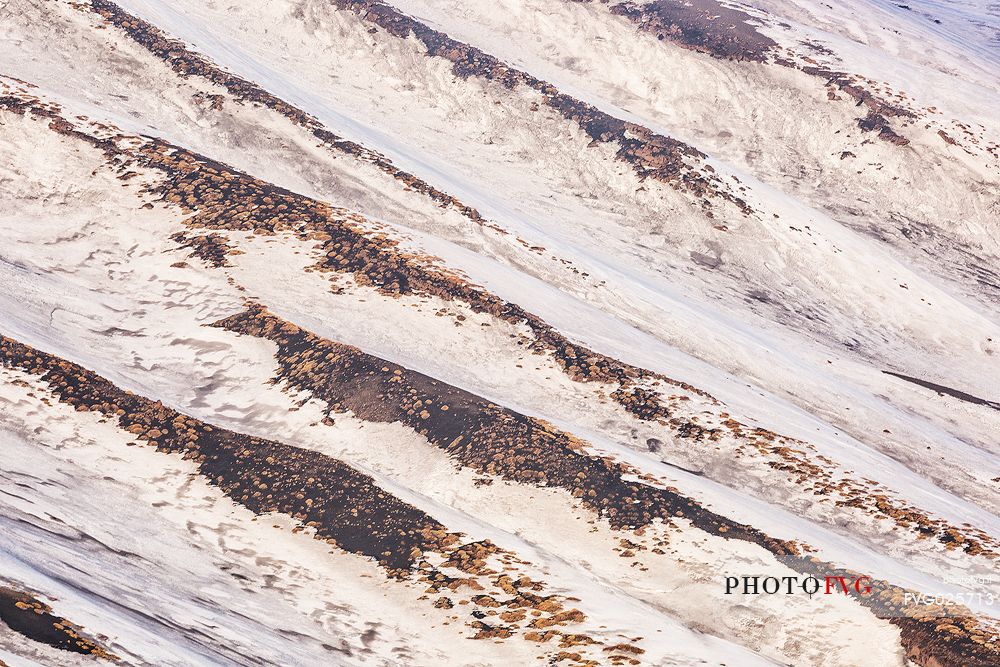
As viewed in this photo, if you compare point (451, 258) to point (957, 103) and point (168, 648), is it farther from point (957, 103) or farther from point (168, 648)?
point (957, 103)

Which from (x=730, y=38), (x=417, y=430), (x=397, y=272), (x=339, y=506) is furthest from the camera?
(x=730, y=38)

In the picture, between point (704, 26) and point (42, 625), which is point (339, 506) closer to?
point (42, 625)

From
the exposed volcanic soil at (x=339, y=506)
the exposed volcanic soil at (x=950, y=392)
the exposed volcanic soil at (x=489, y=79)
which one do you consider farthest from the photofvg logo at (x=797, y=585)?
the exposed volcanic soil at (x=489, y=79)

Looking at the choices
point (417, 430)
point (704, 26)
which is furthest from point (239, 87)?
point (704, 26)

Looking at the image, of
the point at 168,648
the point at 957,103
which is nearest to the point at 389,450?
the point at 168,648

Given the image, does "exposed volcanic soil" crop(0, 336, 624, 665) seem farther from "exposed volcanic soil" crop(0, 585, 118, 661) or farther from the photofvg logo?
"exposed volcanic soil" crop(0, 585, 118, 661)

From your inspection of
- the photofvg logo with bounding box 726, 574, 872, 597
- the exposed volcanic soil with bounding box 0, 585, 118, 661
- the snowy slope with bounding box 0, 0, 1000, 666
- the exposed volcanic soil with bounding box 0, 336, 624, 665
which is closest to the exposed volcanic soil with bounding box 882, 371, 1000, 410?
the snowy slope with bounding box 0, 0, 1000, 666

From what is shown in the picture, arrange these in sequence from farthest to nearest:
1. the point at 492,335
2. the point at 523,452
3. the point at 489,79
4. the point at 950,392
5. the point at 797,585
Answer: the point at 489,79
the point at 950,392
the point at 492,335
the point at 523,452
the point at 797,585
